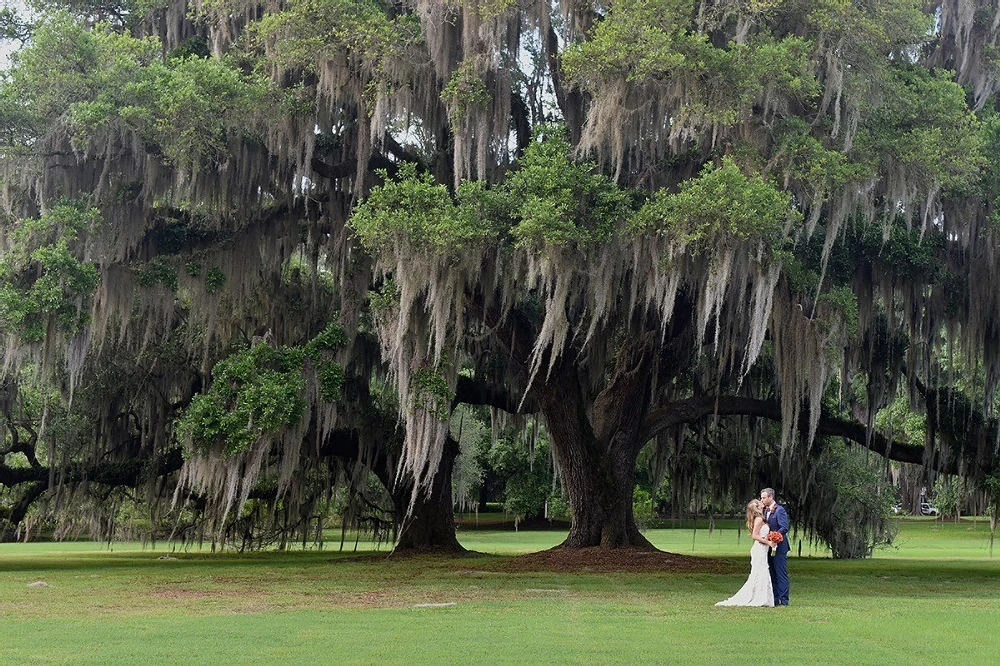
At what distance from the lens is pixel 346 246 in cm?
2077

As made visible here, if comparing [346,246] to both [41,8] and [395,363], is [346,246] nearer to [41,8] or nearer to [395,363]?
[395,363]

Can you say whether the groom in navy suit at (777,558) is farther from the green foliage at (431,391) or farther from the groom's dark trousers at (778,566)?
the green foliage at (431,391)

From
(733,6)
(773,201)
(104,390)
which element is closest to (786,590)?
(773,201)

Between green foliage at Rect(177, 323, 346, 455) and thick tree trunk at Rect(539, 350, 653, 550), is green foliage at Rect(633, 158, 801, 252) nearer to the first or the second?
thick tree trunk at Rect(539, 350, 653, 550)

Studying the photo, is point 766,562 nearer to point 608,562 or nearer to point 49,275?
point 608,562

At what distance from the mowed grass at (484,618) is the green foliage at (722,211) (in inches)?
188

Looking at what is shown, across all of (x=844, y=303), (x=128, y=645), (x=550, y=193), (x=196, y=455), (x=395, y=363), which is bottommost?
(x=128, y=645)

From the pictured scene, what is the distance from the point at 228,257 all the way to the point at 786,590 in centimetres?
1147

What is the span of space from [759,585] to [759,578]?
0.08 meters

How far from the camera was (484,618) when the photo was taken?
453 inches

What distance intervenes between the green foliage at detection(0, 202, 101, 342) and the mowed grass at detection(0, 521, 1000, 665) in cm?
375

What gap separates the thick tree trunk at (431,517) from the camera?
24.9 m

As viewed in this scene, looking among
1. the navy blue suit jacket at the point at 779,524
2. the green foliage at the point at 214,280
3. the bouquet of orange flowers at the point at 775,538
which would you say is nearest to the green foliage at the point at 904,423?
the navy blue suit jacket at the point at 779,524

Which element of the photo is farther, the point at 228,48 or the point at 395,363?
the point at 228,48
